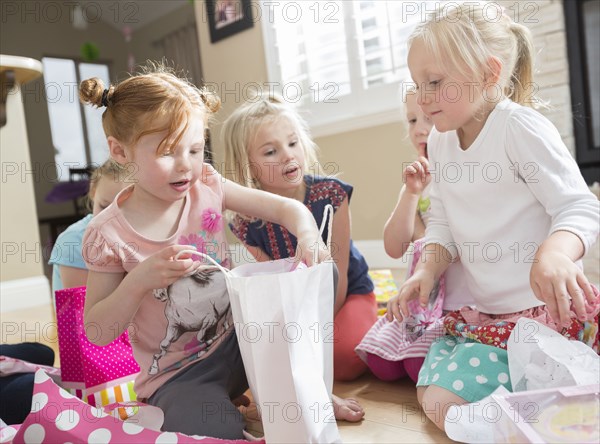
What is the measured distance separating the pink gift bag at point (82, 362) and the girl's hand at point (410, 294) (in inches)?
A: 22.7

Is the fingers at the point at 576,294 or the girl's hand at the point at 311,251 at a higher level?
the girl's hand at the point at 311,251

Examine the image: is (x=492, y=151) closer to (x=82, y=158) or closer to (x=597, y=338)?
(x=597, y=338)

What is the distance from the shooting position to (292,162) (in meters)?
1.37

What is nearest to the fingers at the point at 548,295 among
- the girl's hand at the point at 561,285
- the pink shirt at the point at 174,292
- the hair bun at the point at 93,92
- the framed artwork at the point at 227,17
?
the girl's hand at the point at 561,285

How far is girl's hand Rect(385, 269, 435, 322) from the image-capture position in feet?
3.35

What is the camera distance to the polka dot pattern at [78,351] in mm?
1179

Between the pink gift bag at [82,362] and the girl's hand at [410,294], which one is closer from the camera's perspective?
the girl's hand at [410,294]

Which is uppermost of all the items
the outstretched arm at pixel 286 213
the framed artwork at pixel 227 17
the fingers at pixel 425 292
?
the framed artwork at pixel 227 17

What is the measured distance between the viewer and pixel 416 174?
1.23 metres

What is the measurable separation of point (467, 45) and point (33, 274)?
259 centimetres

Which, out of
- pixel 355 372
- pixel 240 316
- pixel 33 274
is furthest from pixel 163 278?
pixel 33 274

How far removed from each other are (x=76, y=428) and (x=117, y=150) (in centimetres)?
45

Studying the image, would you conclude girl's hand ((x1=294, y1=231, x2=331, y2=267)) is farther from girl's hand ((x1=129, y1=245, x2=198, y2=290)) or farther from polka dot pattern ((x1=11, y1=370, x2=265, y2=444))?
polka dot pattern ((x1=11, y1=370, x2=265, y2=444))

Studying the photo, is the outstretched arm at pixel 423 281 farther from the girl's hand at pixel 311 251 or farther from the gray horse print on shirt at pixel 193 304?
the gray horse print on shirt at pixel 193 304
